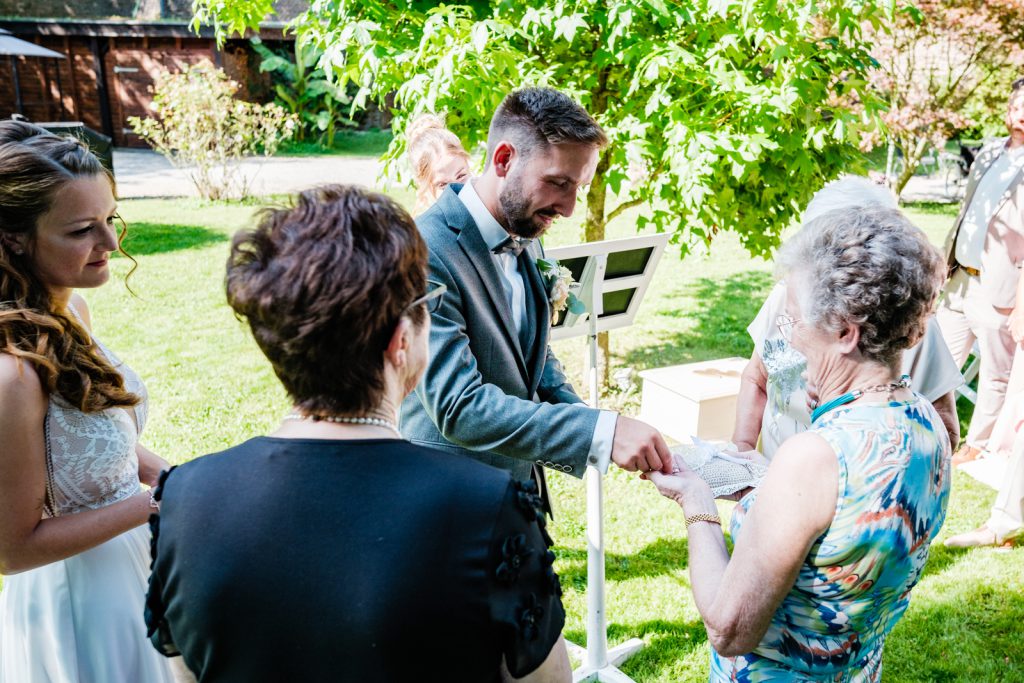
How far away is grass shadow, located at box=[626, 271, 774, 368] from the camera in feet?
25.2

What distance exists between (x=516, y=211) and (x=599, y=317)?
5.19 feet

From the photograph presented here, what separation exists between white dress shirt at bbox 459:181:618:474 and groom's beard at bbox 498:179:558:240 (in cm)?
4

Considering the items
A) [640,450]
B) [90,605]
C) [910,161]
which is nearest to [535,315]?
[640,450]

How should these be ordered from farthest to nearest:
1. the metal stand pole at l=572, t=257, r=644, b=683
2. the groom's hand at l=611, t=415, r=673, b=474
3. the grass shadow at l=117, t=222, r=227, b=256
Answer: the grass shadow at l=117, t=222, r=227, b=256 → the metal stand pole at l=572, t=257, r=644, b=683 → the groom's hand at l=611, t=415, r=673, b=474

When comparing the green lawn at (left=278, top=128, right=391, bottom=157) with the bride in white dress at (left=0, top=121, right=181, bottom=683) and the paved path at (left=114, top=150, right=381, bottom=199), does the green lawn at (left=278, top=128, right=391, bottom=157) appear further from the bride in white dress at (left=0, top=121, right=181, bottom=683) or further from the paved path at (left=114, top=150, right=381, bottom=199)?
the bride in white dress at (left=0, top=121, right=181, bottom=683)

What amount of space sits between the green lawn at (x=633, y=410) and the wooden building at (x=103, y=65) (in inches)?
467

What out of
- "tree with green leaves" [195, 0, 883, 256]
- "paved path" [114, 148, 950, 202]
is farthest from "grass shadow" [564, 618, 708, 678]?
"paved path" [114, 148, 950, 202]

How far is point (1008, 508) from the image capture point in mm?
4473

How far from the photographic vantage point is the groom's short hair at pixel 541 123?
2.41 m

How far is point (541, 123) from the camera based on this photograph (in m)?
2.41

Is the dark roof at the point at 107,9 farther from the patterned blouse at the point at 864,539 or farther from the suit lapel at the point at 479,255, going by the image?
the patterned blouse at the point at 864,539

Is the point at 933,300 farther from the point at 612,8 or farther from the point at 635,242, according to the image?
the point at 612,8

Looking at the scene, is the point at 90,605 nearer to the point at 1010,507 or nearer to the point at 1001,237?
the point at 1010,507

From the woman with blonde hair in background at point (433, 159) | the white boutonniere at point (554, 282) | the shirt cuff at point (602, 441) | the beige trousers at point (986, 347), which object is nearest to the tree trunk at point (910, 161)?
the beige trousers at point (986, 347)
